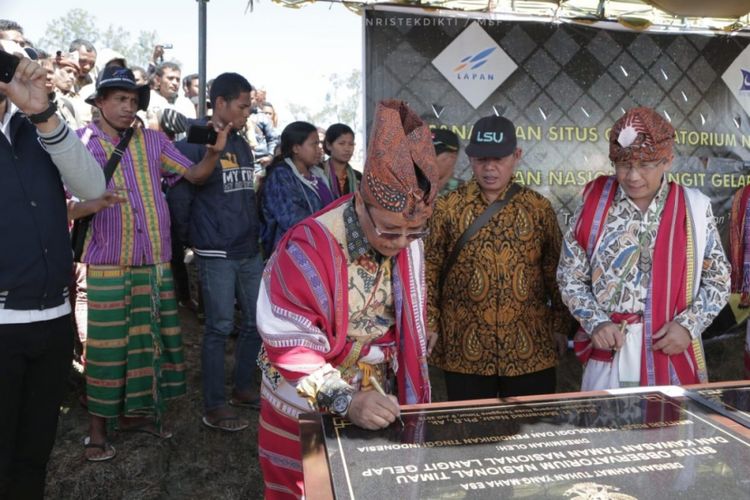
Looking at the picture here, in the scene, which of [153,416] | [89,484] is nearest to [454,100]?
[153,416]

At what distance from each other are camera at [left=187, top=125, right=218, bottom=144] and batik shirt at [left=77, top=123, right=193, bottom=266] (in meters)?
0.17

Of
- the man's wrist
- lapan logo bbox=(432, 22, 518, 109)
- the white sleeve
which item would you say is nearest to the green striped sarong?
the white sleeve

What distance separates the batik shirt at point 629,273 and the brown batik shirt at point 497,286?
38 centimetres

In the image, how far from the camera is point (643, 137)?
2.46 metres

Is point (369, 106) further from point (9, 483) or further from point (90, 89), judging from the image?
point (9, 483)

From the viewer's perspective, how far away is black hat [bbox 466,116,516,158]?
2.93 meters

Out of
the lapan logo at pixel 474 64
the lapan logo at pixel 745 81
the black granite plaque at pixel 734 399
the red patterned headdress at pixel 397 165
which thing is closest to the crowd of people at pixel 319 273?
the red patterned headdress at pixel 397 165

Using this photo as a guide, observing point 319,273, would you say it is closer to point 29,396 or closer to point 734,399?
point 734,399

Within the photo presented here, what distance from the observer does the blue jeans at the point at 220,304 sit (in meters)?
3.89

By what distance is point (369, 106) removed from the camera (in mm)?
4516

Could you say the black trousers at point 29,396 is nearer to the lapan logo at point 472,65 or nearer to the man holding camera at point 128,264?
the man holding camera at point 128,264

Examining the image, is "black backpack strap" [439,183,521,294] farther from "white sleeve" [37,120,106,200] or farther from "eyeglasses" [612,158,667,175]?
"white sleeve" [37,120,106,200]

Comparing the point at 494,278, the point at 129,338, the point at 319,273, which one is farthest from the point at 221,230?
the point at 319,273

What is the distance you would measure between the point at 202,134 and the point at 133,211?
58 cm
